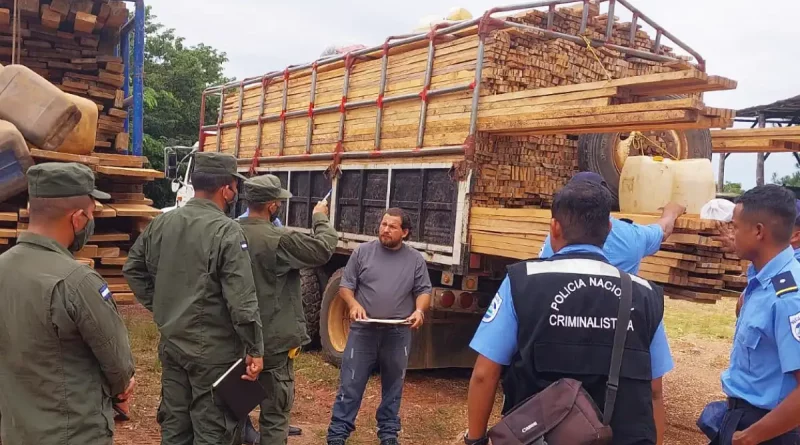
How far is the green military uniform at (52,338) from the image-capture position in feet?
8.29

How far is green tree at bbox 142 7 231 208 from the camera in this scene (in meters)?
19.4

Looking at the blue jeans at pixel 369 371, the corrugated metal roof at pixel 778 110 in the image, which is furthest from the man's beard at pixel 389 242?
the corrugated metal roof at pixel 778 110

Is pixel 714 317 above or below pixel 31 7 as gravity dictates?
below

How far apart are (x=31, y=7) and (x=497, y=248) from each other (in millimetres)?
4101

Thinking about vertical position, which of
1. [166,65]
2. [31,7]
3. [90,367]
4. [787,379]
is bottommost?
[90,367]

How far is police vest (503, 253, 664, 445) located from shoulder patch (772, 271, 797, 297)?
617mm

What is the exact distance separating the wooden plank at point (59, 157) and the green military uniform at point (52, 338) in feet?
7.13

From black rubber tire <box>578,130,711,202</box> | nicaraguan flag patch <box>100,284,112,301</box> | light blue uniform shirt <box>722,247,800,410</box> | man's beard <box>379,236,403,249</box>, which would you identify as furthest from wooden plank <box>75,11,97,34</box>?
light blue uniform shirt <box>722,247,800,410</box>

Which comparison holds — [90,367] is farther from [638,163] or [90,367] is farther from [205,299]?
[638,163]

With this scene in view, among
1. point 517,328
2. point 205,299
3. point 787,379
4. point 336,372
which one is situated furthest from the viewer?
point 336,372

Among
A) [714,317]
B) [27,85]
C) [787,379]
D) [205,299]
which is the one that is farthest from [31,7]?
[714,317]

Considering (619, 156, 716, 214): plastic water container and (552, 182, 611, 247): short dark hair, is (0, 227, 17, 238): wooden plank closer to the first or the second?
(552, 182, 611, 247): short dark hair

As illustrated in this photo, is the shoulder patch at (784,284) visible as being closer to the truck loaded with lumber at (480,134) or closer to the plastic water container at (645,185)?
the truck loaded with lumber at (480,134)

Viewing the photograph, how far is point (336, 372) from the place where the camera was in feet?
22.1
